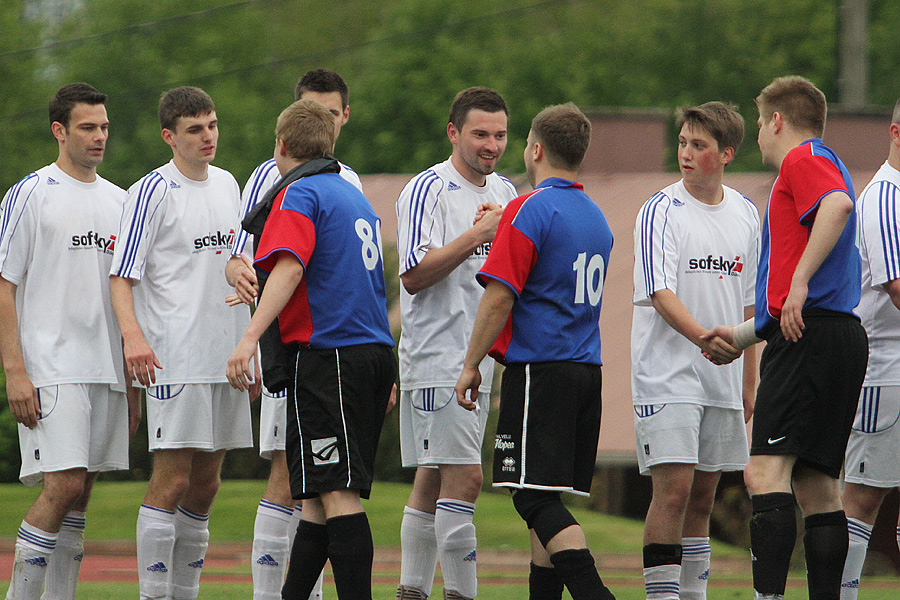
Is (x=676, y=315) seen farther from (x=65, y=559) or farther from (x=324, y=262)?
(x=65, y=559)

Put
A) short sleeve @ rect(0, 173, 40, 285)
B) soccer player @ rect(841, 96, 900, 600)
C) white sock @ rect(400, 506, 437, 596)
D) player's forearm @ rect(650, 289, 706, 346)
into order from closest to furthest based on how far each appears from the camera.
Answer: player's forearm @ rect(650, 289, 706, 346), soccer player @ rect(841, 96, 900, 600), short sleeve @ rect(0, 173, 40, 285), white sock @ rect(400, 506, 437, 596)

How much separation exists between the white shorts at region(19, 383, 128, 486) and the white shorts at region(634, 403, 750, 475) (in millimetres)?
2849

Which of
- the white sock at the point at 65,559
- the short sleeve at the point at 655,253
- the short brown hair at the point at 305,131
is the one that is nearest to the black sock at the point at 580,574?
the short sleeve at the point at 655,253

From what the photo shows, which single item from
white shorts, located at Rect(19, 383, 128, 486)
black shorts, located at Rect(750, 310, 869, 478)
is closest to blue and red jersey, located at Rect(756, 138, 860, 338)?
black shorts, located at Rect(750, 310, 869, 478)

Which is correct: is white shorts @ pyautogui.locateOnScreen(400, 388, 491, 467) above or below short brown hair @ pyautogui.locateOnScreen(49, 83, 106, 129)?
below

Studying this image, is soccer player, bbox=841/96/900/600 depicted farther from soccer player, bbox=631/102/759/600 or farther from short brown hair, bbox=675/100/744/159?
short brown hair, bbox=675/100/744/159

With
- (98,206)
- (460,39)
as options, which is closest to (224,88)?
(460,39)

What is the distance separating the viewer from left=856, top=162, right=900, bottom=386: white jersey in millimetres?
6500

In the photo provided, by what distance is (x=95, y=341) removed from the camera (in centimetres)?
673

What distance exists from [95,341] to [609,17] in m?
45.0

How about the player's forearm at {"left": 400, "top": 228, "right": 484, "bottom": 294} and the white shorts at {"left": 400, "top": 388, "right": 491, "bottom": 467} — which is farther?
the white shorts at {"left": 400, "top": 388, "right": 491, "bottom": 467}

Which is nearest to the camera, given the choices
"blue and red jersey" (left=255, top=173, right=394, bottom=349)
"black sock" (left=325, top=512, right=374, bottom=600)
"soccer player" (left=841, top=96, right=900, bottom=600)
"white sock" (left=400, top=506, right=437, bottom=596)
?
"black sock" (left=325, top=512, right=374, bottom=600)

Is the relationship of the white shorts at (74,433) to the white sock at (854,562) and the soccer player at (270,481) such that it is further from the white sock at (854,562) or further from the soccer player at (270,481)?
the white sock at (854,562)

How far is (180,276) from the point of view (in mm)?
6789
